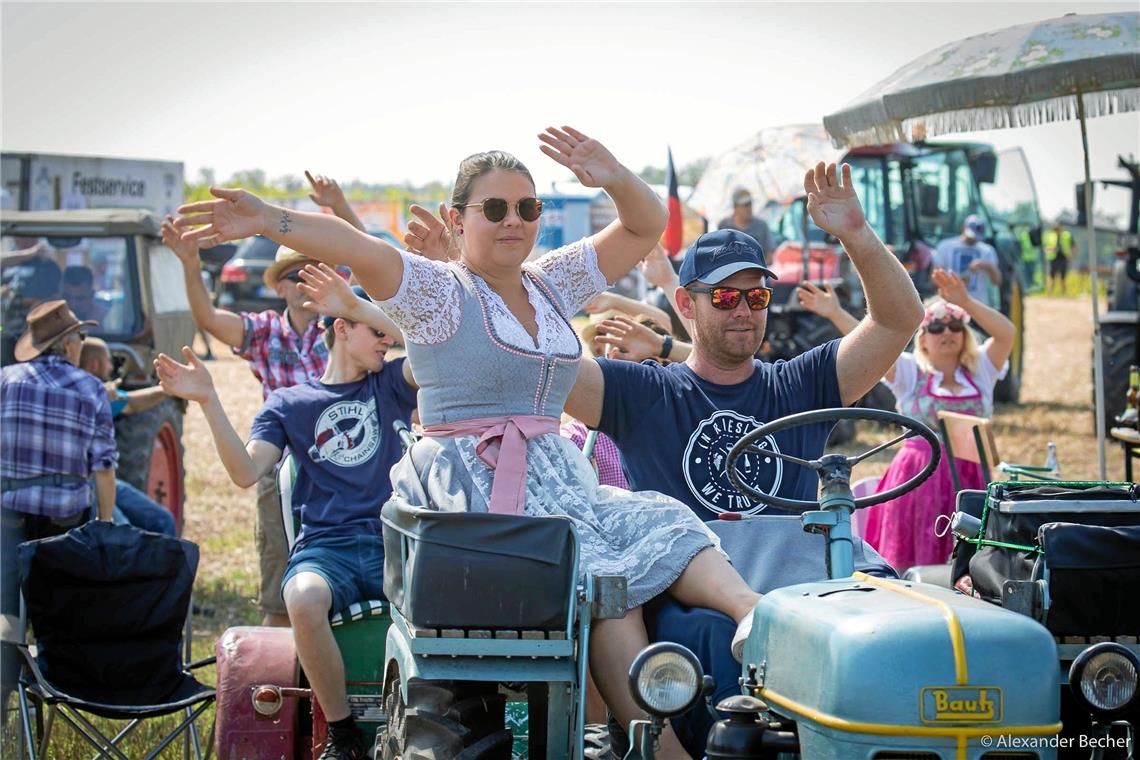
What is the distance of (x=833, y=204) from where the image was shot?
4.39 meters

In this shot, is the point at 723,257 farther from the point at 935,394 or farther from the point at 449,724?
the point at 935,394

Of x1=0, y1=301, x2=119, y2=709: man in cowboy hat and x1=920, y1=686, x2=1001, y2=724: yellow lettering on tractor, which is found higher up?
x1=0, y1=301, x2=119, y2=709: man in cowboy hat

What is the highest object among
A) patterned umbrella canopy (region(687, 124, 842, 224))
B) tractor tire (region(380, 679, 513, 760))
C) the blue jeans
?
patterned umbrella canopy (region(687, 124, 842, 224))

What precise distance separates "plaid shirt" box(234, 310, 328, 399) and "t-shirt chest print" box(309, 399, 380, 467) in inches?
71.9

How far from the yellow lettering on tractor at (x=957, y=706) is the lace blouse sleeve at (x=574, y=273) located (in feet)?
5.99

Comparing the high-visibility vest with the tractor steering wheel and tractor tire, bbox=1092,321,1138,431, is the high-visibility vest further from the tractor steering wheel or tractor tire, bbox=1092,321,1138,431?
the tractor steering wheel

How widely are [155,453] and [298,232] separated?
21.8ft

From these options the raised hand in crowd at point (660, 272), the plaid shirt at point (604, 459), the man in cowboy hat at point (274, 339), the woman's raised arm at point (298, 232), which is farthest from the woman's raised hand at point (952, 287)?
the woman's raised arm at point (298, 232)

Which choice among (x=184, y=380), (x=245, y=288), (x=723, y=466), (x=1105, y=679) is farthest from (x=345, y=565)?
(x=245, y=288)

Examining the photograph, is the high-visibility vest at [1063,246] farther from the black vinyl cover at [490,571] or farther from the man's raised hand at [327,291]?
the black vinyl cover at [490,571]

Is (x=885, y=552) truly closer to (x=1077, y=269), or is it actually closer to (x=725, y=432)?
(x=725, y=432)

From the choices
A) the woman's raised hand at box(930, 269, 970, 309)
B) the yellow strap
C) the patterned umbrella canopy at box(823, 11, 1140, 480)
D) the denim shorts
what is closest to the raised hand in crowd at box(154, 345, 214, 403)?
the denim shorts

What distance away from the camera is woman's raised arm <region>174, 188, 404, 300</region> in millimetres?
3594

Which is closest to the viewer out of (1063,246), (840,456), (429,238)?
(840,456)
